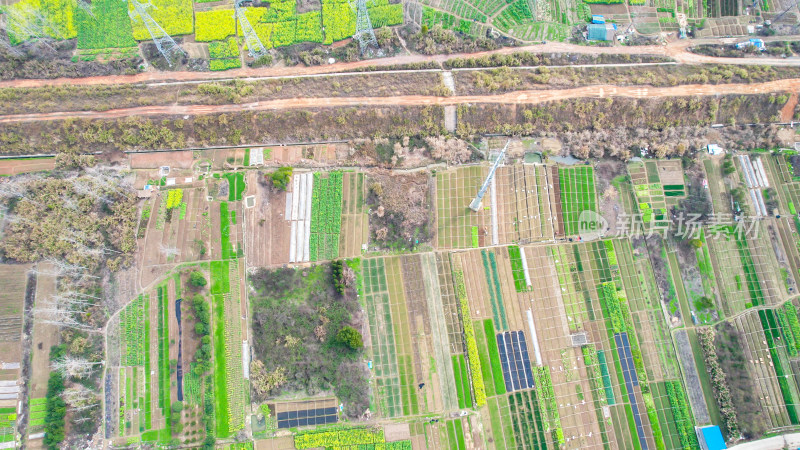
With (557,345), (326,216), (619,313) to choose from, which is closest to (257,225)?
(326,216)

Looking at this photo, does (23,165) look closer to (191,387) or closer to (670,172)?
(191,387)

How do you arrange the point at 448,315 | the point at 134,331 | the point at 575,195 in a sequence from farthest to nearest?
the point at 575,195, the point at 448,315, the point at 134,331

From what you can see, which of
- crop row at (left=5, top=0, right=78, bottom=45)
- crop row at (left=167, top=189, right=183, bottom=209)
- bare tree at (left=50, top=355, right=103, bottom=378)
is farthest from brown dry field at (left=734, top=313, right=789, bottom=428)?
crop row at (left=5, top=0, right=78, bottom=45)

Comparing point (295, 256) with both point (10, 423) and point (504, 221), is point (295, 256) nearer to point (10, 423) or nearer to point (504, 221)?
point (504, 221)

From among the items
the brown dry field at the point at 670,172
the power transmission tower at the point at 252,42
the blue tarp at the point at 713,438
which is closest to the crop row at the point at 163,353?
the power transmission tower at the point at 252,42

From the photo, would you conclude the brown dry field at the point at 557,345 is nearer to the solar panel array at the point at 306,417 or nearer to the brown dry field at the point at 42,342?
the solar panel array at the point at 306,417

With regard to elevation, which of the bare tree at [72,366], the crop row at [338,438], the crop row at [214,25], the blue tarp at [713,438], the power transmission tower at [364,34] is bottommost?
the blue tarp at [713,438]

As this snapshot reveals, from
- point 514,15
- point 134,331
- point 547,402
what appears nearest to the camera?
point 547,402

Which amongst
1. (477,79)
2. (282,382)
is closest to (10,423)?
(282,382)
